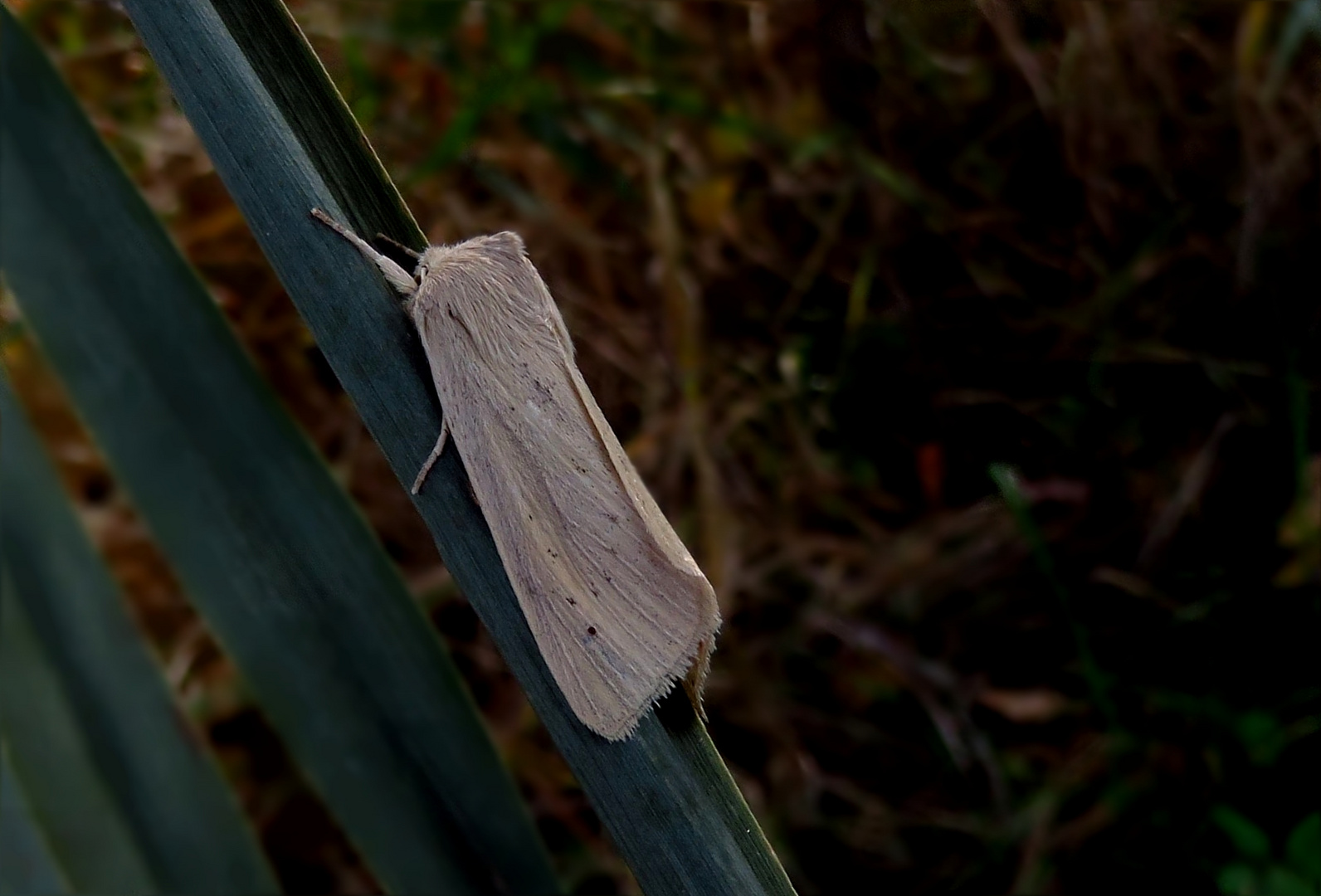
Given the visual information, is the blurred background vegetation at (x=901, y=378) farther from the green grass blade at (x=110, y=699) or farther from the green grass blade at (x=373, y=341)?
the green grass blade at (x=373, y=341)

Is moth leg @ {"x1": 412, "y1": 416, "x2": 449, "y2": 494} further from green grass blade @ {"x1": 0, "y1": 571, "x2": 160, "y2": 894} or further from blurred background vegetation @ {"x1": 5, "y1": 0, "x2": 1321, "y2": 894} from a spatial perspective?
blurred background vegetation @ {"x1": 5, "y1": 0, "x2": 1321, "y2": 894}

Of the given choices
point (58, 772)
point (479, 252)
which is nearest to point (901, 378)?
point (479, 252)

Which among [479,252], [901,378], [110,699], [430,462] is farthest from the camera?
[901,378]

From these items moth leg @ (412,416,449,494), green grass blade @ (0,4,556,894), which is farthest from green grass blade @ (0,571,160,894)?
moth leg @ (412,416,449,494)

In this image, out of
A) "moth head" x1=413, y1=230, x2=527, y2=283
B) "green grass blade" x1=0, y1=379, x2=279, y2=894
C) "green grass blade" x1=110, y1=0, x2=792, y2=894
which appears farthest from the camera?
"green grass blade" x1=0, y1=379, x2=279, y2=894

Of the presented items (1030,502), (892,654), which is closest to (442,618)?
(892,654)

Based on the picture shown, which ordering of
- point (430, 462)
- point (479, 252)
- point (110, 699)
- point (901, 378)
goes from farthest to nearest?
point (901, 378), point (110, 699), point (479, 252), point (430, 462)

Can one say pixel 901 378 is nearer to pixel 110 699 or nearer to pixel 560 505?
pixel 560 505

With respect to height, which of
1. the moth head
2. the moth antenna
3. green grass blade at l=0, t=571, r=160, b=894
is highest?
the moth antenna
